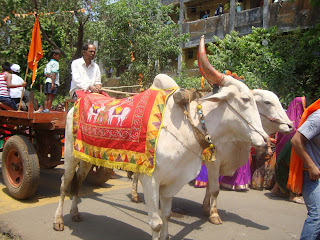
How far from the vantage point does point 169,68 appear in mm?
13633

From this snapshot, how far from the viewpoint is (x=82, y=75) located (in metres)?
4.85

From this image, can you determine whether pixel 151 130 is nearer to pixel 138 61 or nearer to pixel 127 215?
pixel 127 215

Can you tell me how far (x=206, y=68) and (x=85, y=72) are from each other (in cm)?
259

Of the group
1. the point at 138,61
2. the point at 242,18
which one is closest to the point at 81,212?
the point at 138,61

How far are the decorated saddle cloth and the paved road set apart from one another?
1.13 metres

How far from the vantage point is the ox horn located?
2.97 metres

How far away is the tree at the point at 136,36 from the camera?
1173 centimetres

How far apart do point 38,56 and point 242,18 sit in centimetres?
1262

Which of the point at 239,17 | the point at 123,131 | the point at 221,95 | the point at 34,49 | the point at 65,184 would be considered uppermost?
the point at 239,17

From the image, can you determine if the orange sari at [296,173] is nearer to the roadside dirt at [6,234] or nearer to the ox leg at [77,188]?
the ox leg at [77,188]

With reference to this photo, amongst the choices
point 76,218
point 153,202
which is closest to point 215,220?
point 153,202

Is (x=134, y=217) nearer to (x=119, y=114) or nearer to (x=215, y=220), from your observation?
(x=215, y=220)

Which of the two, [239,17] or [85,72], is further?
[239,17]

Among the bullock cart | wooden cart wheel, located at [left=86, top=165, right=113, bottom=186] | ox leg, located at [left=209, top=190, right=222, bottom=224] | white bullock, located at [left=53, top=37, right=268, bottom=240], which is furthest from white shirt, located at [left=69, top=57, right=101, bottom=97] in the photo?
ox leg, located at [left=209, top=190, right=222, bottom=224]
